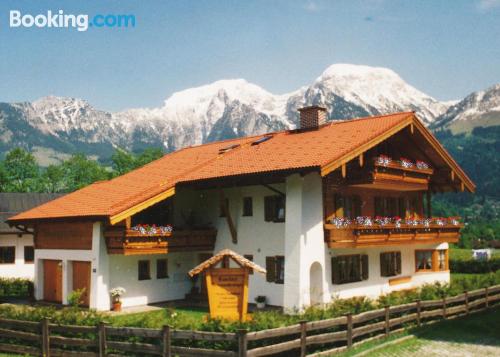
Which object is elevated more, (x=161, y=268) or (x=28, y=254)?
(x=28, y=254)

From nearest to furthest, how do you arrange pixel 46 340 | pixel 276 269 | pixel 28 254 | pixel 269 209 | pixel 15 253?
pixel 46 340 → pixel 276 269 → pixel 269 209 → pixel 15 253 → pixel 28 254

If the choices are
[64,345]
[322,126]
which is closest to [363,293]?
[322,126]

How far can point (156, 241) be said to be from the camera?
26312mm

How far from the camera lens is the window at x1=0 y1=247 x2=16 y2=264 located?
40188 millimetres

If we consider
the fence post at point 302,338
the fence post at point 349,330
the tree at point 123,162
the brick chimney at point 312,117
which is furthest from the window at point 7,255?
the tree at point 123,162

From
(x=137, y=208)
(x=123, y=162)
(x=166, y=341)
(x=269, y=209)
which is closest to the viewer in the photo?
(x=166, y=341)

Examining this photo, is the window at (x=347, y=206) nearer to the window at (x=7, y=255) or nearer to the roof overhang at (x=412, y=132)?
the roof overhang at (x=412, y=132)

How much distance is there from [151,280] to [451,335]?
47.1 feet

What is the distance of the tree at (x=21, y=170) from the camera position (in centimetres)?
8138

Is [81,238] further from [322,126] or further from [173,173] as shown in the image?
[322,126]

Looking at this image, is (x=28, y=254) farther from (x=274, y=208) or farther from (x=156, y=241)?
(x=274, y=208)

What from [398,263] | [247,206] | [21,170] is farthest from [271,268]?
[21,170]

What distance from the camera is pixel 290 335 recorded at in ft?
50.6

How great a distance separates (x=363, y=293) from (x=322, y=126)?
8736 millimetres
